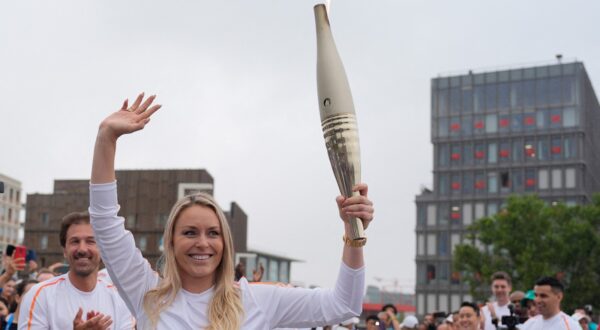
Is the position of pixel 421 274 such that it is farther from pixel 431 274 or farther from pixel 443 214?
pixel 443 214

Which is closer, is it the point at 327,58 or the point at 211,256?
the point at 327,58

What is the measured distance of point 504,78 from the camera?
8531cm

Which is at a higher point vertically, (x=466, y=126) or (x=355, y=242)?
(x=466, y=126)

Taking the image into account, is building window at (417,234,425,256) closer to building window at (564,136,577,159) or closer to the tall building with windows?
the tall building with windows

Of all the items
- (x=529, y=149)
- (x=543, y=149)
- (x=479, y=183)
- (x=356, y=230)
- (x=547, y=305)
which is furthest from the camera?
(x=479, y=183)

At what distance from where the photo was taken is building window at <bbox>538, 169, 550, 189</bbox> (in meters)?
82.4

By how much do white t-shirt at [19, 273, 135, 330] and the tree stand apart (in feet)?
156

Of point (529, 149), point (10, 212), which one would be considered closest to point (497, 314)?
point (529, 149)

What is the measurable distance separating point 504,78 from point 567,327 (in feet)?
259

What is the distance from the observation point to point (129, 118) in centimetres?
327

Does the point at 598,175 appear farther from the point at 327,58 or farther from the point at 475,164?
the point at 327,58

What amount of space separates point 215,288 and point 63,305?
1919mm

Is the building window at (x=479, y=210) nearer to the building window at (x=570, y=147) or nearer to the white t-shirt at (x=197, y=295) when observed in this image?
the building window at (x=570, y=147)

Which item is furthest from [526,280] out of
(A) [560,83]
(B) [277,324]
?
(B) [277,324]
